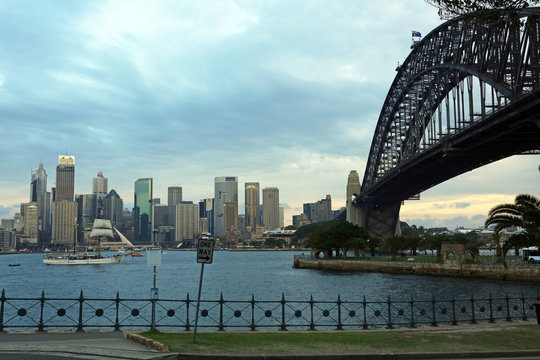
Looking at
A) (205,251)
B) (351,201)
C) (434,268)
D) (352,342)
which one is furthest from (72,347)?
(351,201)

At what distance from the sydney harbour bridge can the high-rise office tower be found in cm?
28

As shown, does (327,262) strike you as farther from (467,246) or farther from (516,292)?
(516,292)

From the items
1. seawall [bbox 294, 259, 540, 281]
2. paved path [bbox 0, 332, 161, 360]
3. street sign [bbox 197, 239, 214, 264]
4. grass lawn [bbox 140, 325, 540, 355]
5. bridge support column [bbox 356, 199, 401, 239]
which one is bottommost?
seawall [bbox 294, 259, 540, 281]

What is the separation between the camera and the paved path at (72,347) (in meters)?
13.5

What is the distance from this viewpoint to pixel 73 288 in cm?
7531

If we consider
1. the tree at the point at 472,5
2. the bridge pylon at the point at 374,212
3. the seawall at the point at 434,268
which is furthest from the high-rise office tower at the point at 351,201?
the tree at the point at 472,5

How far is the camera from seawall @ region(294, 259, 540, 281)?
61.7 meters

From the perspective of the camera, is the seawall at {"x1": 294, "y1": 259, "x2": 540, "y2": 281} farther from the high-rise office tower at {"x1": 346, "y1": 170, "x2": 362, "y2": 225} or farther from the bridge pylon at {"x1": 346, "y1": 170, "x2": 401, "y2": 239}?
the high-rise office tower at {"x1": 346, "y1": 170, "x2": 362, "y2": 225}

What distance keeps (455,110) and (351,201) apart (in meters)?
74.1

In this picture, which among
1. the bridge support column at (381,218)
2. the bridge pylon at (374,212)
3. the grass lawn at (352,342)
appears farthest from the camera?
the bridge support column at (381,218)

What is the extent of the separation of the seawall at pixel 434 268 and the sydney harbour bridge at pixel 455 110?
14.9 meters

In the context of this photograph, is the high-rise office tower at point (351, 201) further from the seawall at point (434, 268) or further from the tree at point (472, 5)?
the tree at point (472, 5)

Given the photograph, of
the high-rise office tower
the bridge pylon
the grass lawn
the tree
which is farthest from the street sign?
the high-rise office tower

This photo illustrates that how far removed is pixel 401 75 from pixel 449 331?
101020 mm
